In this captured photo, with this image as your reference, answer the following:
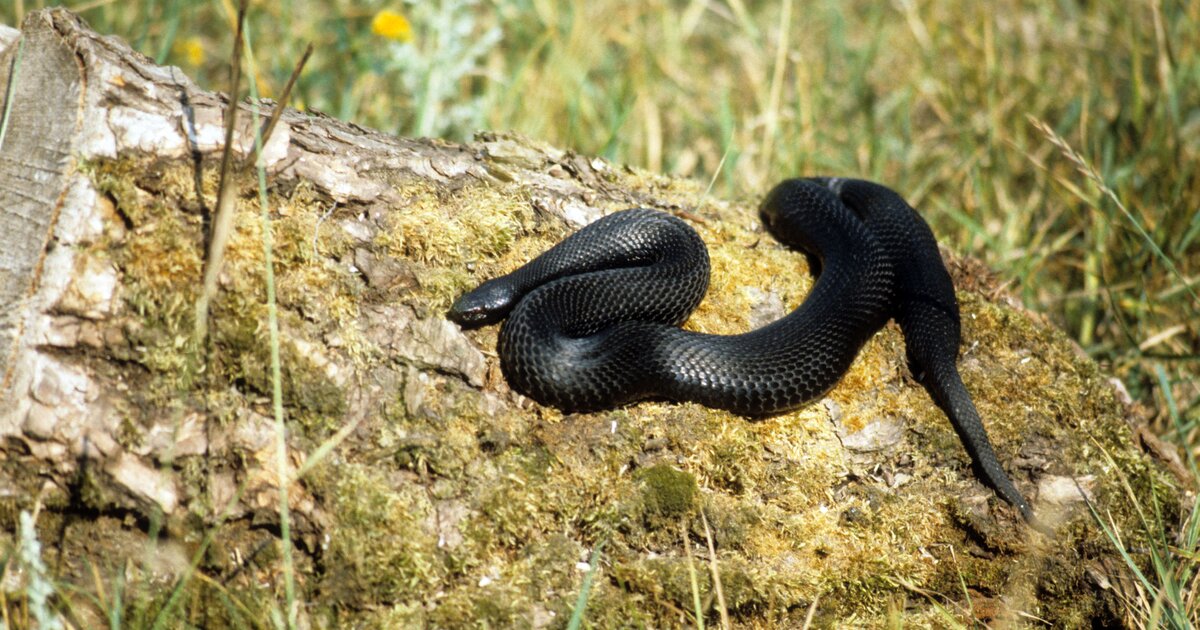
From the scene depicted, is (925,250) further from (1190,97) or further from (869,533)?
(1190,97)

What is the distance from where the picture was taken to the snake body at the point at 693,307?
397 cm

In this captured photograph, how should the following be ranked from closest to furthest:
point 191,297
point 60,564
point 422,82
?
point 60,564 < point 191,297 < point 422,82

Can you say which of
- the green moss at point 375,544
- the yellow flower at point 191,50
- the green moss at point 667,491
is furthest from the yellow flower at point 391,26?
the green moss at point 667,491

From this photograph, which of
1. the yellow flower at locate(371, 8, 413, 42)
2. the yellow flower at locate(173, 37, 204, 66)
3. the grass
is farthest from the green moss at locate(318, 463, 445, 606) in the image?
the yellow flower at locate(173, 37, 204, 66)

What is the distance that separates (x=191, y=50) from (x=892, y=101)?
5.80 meters

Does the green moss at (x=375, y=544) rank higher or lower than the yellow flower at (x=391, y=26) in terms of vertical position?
lower

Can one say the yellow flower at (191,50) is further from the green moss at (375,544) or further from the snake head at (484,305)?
the green moss at (375,544)

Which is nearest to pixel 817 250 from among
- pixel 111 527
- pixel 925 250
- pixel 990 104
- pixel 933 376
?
pixel 925 250

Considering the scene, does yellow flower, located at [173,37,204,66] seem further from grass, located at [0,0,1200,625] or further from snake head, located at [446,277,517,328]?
snake head, located at [446,277,517,328]

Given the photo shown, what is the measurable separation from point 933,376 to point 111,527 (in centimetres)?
369

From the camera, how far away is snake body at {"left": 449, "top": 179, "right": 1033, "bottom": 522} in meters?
3.97

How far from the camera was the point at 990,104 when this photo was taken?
22.6ft

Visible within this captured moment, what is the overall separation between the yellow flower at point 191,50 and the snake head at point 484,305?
408 cm

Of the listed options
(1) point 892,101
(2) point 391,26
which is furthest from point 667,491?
(1) point 892,101
